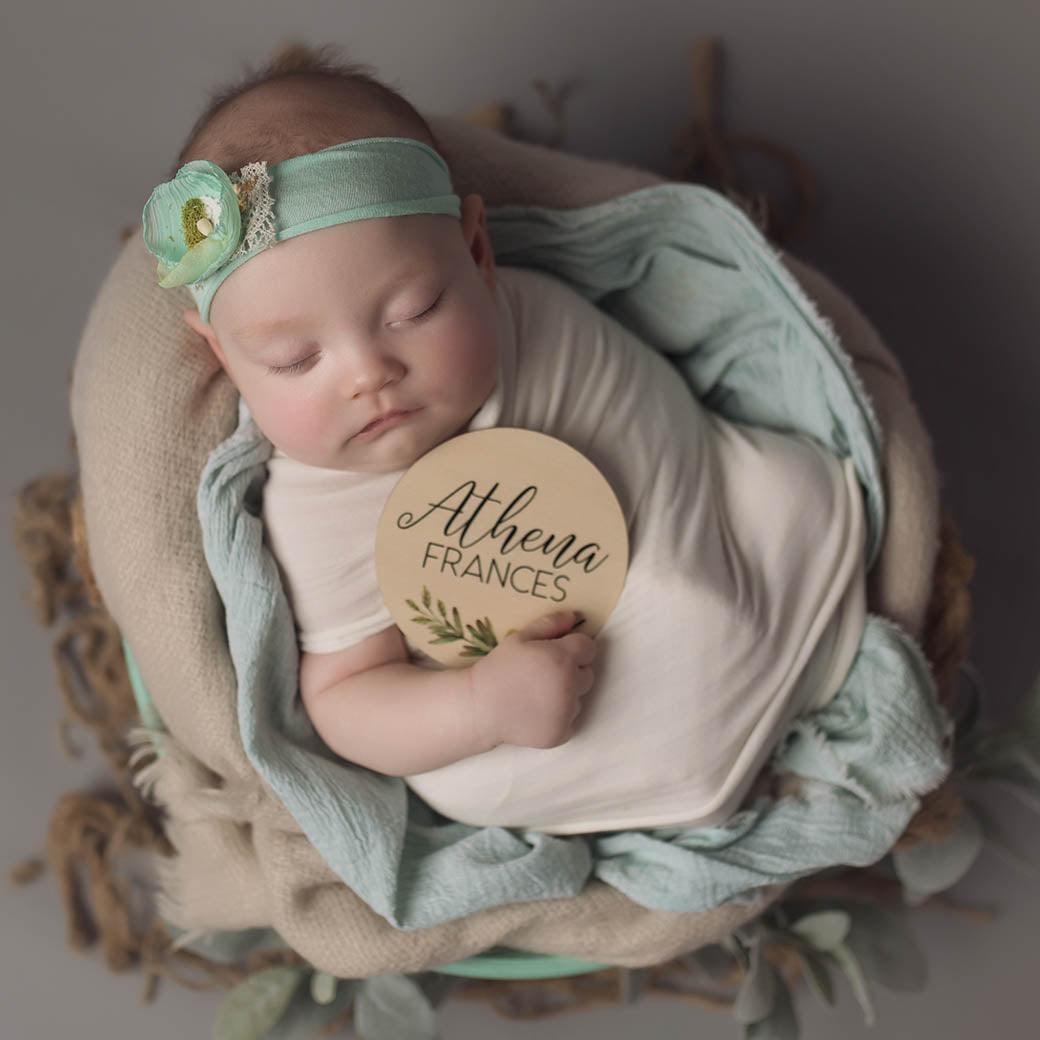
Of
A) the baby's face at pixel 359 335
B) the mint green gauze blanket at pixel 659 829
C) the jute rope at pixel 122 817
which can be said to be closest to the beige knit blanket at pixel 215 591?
the mint green gauze blanket at pixel 659 829

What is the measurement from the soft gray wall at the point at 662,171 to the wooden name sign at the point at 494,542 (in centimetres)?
58

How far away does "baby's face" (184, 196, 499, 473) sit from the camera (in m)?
0.79

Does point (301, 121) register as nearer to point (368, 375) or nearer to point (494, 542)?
point (368, 375)

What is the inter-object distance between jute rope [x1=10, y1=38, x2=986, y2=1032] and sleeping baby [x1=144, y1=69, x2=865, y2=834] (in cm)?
39

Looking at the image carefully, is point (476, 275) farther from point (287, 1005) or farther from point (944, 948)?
point (944, 948)

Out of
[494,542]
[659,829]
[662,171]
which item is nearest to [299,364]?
[494,542]

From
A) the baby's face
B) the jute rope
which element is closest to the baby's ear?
the baby's face

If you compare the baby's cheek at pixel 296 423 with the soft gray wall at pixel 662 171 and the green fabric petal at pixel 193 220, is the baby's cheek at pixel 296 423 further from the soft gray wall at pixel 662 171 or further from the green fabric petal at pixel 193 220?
the soft gray wall at pixel 662 171

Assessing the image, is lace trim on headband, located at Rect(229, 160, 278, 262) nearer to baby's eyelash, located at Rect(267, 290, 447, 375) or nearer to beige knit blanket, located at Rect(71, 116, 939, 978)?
baby's eyelash, located at Rect(267, 290, 447, 375)

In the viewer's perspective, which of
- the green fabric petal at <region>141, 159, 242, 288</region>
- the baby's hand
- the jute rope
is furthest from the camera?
the jute rope

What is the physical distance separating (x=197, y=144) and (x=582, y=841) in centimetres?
63

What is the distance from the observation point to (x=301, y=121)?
0.81 meters

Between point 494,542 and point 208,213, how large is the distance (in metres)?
0.32

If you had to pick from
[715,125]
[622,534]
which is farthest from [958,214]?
[622,534]
